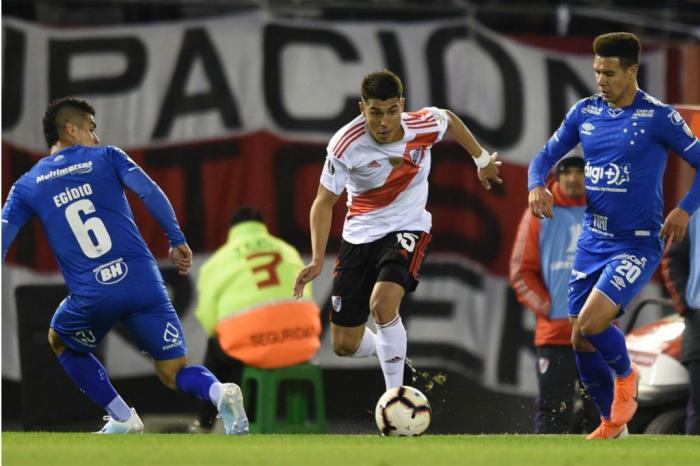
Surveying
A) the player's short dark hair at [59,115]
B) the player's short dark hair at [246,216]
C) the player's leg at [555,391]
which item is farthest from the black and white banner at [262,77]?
the player's short dark hair at [59,115]

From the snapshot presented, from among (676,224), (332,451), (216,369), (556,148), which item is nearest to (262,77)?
(216,369)

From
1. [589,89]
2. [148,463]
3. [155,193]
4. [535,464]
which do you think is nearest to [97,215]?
[155,193]

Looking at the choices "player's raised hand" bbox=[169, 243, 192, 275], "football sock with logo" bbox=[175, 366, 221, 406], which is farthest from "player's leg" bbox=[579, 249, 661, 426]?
"player's raised hand" bbox=[169, 243, 192, 275]

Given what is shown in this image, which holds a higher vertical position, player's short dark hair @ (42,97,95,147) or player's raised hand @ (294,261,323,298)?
player's short dark hair @ (42,97,95,147)

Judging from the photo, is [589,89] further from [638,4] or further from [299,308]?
[299,308]

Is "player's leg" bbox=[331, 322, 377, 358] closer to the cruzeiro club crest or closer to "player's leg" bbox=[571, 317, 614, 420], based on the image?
the cruzeiro club crest

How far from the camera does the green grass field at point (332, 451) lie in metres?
6.38

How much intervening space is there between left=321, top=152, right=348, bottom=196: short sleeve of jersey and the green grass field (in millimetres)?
1363

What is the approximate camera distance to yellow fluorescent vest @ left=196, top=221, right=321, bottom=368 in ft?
34.4

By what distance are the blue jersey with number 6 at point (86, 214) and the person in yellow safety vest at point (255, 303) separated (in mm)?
2124

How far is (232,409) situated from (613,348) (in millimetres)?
2050

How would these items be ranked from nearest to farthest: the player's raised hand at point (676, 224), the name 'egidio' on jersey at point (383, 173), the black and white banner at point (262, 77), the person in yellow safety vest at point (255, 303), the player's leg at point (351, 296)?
the player's raised hand at point (676, 224) < the name 'egidio' on jersey at point (383, 173) < the player's leg at point (351, 296) < the person in yellow safety vest at point (255, 303) < the black and white banner at point (262, 77)

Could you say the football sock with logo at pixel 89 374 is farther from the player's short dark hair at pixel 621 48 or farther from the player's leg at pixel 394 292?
the player's short dark hair at pixel 621 48

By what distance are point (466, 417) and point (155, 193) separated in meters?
5.05
